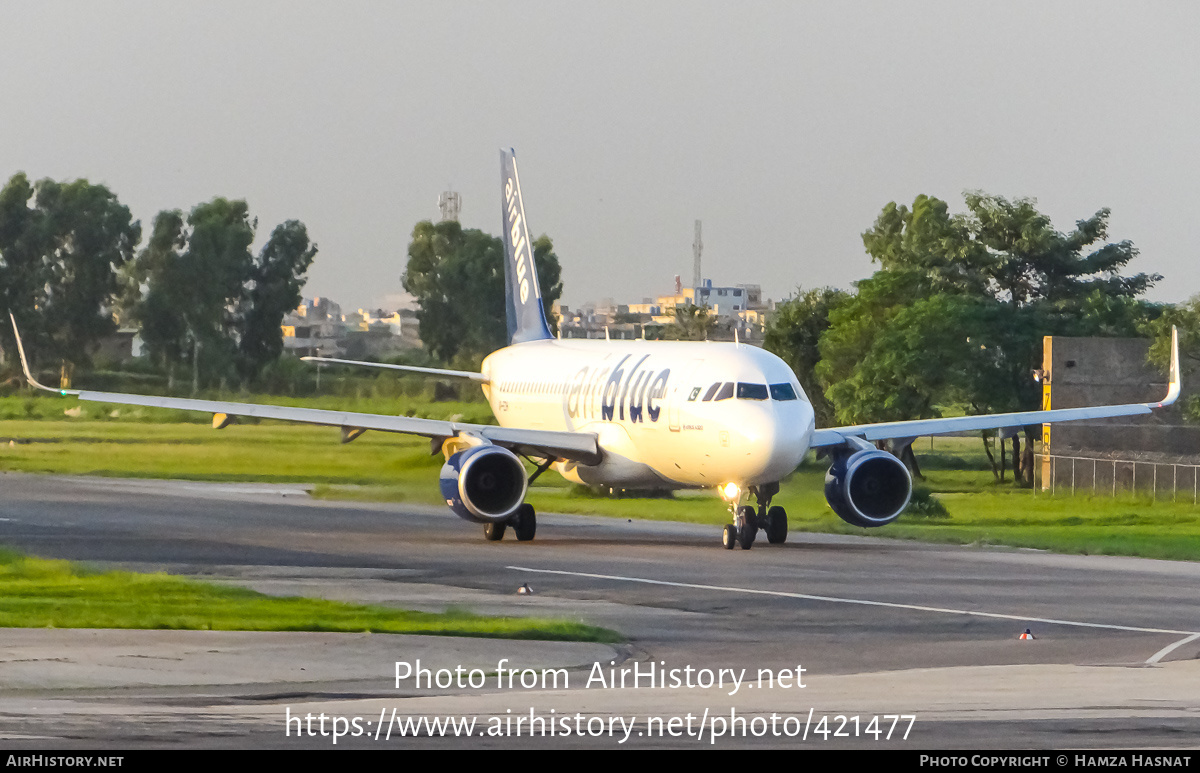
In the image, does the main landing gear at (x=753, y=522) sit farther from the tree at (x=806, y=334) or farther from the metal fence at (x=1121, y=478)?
the tree at (x=806, y=334)

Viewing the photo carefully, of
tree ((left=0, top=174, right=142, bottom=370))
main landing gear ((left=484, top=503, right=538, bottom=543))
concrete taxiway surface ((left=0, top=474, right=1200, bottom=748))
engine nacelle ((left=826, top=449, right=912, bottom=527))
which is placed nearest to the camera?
concrete taxiway surface ((left=0, top=474, right=1200, bottom=748))

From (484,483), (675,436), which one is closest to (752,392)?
(675,436)

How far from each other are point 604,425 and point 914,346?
33027 mm

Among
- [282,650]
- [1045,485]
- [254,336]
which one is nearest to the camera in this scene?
[282,650]

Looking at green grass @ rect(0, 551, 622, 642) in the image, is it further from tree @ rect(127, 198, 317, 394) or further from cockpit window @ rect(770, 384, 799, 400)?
tree @ rect(127, 198, 317, 394)

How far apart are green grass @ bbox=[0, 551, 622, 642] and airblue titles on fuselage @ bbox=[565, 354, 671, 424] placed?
1135cm

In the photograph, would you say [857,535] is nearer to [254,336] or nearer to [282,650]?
[282,650]

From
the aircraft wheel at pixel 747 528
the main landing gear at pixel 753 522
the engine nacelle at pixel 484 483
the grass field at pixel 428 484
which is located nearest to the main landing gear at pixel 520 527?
the engine nacelle at pixel 484 483

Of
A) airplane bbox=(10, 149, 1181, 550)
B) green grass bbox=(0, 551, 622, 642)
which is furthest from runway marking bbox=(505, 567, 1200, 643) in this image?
airplane bbox=(10, 149, 1181, 550)

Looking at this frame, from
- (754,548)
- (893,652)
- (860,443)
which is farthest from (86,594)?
(860,443)

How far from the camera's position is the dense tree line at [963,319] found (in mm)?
67750

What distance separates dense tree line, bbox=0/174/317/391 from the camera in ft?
261

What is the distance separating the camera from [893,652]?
19.1 m

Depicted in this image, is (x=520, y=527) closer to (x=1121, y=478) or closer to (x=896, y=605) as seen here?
(x=896, y=605)
